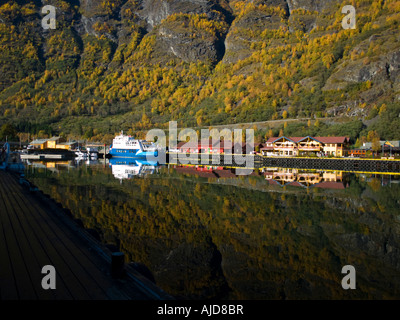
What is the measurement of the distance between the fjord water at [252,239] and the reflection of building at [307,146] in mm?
46203

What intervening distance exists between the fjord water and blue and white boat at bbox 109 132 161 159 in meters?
57.3

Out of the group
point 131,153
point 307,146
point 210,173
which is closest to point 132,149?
point 131,153

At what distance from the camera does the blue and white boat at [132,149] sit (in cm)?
8294

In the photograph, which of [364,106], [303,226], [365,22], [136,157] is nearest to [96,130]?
[136,157]

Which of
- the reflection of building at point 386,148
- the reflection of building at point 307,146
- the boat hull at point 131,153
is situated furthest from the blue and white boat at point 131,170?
the reflection of building at point 386,148

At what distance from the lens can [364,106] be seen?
94250mm

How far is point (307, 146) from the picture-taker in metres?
72.9

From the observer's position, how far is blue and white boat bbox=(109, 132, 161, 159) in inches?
3265

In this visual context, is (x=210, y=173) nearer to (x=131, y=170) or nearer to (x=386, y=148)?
(x=131, y=170)

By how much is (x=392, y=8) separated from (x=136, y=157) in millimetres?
127729

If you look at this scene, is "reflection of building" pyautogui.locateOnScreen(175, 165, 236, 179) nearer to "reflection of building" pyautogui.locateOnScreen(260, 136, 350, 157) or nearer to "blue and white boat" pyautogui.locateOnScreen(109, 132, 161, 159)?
"reflection of building" pyautogui.locateOnScreen(260, 136, 350, 157)

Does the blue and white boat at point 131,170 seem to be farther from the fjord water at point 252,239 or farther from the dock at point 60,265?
the dock at point 60,265

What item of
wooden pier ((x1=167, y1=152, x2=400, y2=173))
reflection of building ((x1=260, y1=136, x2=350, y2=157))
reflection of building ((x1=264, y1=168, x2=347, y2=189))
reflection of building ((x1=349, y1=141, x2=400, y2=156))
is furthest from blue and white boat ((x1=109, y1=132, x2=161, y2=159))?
reflection of building ((x1=264, y1=168, x2=347, y2=189))
